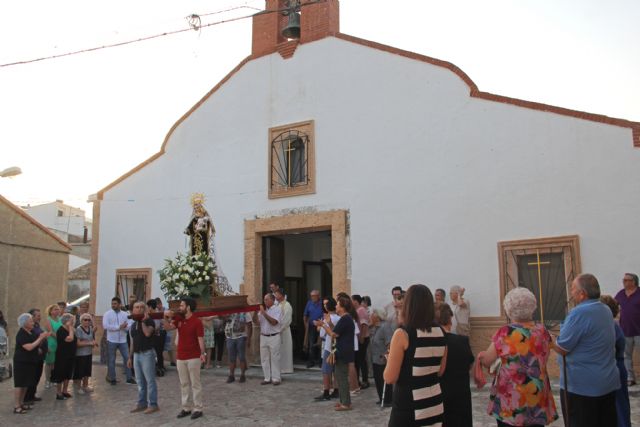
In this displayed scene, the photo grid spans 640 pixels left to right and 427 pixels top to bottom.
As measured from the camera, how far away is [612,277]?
29.7ft

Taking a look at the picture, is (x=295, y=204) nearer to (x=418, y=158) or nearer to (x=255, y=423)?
(x=418, y=158)

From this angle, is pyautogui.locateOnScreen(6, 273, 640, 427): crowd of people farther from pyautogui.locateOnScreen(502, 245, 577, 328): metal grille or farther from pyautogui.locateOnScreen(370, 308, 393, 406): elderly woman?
pyautogui.locateOnScreen(502, 245, 577, 328): metal grille

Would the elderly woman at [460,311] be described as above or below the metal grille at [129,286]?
below

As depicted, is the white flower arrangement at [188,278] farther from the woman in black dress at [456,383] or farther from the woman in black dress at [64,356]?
the woman in black dress at [456,383]

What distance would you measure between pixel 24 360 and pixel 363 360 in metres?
5.31

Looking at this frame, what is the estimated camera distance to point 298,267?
1471 centimetres

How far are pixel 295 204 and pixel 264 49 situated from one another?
3842 mm

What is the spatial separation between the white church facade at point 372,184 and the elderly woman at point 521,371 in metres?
5.76

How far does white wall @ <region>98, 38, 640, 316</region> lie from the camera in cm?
945

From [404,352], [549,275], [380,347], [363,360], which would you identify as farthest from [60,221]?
[404,352]

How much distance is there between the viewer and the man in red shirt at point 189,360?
802 centimetres

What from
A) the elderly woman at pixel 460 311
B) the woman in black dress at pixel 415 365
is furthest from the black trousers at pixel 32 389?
the woman in black dress at pixel 415 365

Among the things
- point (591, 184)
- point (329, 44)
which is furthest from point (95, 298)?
point (591, 184)

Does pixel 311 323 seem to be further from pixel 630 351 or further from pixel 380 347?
pixel 630 351
